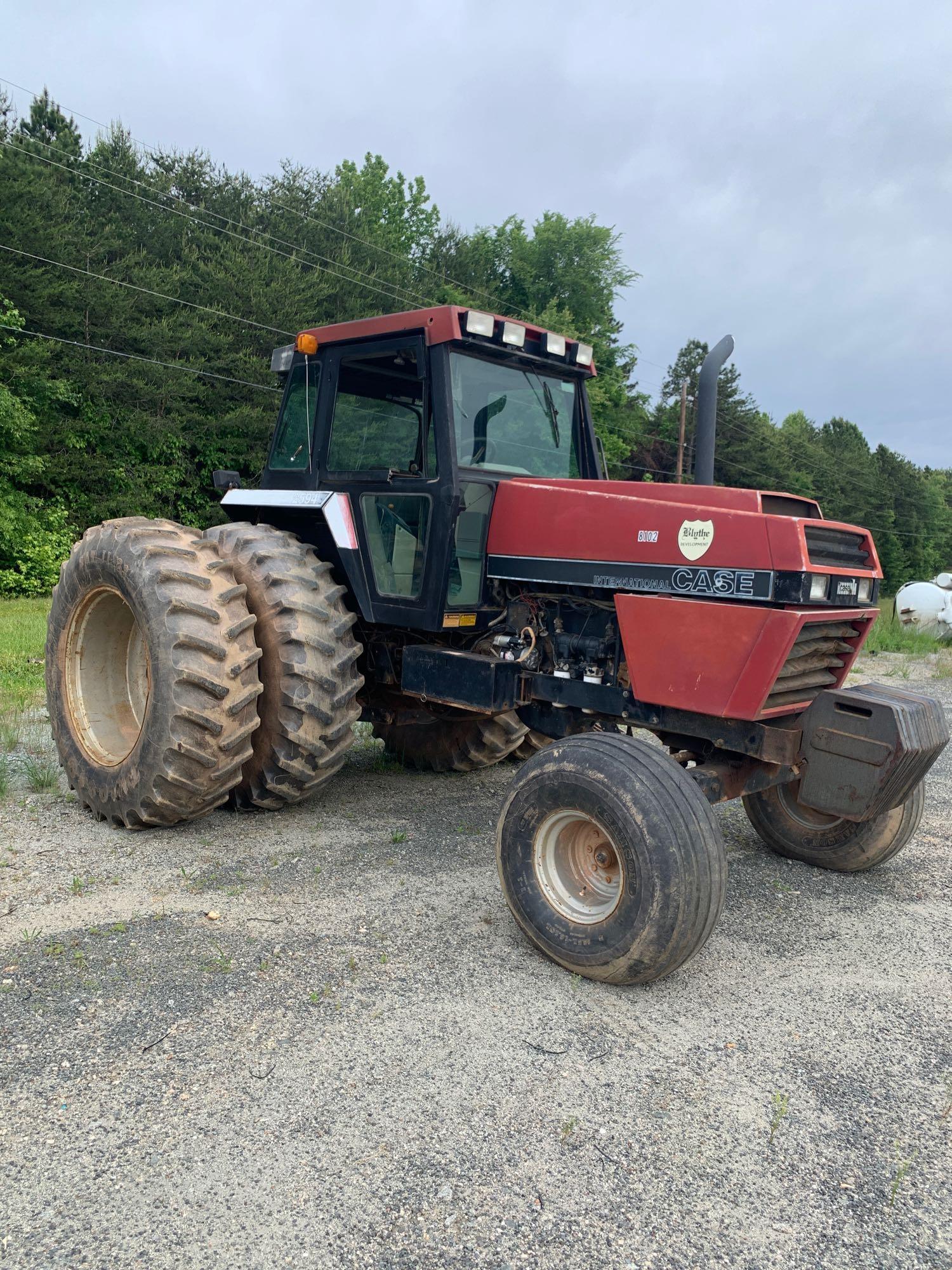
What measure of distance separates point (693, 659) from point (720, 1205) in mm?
1951

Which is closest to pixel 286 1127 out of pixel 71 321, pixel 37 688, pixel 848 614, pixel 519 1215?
pixel 519 1215

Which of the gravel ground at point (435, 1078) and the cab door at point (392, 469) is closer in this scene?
the gravel ground at point (435, 1078)

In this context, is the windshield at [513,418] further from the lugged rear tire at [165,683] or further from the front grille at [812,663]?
the front grille at [812,663]

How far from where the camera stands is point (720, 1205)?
232 cm

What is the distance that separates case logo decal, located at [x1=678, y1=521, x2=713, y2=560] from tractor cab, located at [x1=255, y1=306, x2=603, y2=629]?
1162mm

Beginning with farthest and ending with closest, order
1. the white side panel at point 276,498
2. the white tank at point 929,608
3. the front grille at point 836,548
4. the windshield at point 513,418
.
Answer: the white tank at point 929,608, the white side panel at point 276,498, the windshield at point 513,418, the front grille at point 836,548

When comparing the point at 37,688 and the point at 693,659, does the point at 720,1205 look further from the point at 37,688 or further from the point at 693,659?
the point at 37,688

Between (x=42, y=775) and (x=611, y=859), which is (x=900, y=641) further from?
(x=42, y=775)

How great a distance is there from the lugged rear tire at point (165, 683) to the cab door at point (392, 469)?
29.6 inches

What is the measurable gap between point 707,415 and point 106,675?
3.70 metres

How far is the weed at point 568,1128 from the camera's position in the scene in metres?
Result: 2.54

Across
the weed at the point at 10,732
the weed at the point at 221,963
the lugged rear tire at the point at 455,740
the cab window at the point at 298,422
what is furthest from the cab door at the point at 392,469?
the weed at the point at 10,732

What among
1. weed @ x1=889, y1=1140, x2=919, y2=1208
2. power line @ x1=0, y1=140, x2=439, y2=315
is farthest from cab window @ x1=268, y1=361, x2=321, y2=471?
power line @ x1=0, y1=140, x2=439, y2=315

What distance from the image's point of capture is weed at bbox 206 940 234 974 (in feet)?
11.0
